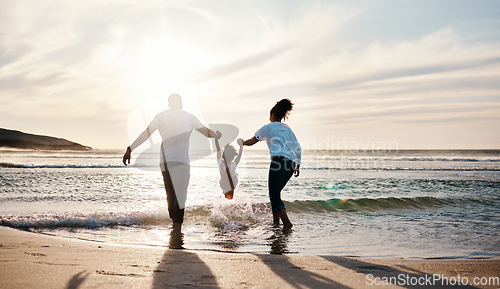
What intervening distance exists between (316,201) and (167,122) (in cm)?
460

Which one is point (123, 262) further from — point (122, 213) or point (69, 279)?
point (122, 213)

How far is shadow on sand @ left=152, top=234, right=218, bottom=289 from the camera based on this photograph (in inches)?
107

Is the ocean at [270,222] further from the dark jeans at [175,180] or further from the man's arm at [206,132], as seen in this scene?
the man's arm at [206,132]

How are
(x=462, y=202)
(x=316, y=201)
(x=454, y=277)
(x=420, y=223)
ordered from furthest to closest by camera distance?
(x=462, y=202) < (x=316, y=201) < (x=420, y=223) < (x=454, y=277)

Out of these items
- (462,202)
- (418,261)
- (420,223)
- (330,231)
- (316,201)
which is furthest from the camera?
(462,202)

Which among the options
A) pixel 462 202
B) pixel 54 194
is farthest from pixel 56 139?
pixel 462 202

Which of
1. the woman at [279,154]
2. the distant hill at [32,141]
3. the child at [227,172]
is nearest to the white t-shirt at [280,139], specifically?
the woman at [279,154]

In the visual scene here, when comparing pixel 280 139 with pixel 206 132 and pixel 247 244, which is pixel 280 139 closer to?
pixel 206 132

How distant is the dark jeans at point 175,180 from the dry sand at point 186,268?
1.29 meters

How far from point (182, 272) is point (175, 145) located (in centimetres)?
258

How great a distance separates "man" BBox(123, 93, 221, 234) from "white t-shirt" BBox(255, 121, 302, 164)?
0.80 m

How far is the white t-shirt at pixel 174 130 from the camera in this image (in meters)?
5.24

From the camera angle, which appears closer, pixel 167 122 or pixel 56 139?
pixel 167 122

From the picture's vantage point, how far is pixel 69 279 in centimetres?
276
